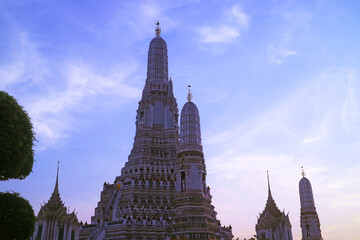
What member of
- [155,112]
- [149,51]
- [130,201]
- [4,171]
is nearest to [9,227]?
[4,171]

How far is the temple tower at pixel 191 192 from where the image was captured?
4812 centimetres

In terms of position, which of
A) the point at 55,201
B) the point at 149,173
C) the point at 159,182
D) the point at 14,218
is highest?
the point at 149,173

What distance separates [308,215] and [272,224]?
38.2 feet

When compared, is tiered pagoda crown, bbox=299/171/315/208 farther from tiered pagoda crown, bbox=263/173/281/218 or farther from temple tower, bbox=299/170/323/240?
tiered pagoda crown, bbox=263/173/281/218

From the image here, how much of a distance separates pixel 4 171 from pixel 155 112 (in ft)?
168

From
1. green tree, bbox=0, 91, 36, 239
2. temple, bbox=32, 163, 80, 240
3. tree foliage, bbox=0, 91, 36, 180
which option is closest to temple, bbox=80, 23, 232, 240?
temple, bbox=32, 163, 80, 240

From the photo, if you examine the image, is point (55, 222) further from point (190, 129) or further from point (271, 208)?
point (271, 208)

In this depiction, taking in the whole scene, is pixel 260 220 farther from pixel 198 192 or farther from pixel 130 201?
pixel 130 201

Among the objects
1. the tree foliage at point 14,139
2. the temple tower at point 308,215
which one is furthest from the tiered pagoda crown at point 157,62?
the tree foliage at point 14,139

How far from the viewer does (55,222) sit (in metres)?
52.7

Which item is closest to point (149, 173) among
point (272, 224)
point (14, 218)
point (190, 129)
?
point (190, 129)

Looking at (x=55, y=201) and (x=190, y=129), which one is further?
(x=190, y=129)

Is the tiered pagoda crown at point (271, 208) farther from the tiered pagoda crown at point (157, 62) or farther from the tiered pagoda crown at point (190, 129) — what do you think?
the tiered pagoda crown at point (157, 62)

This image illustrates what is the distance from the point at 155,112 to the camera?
7225 centimetres
